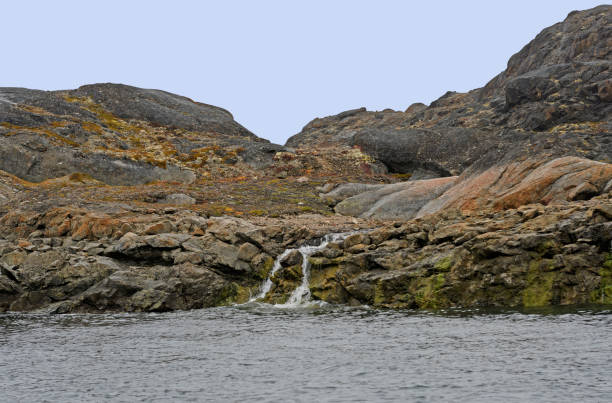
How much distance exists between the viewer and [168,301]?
4431 cm

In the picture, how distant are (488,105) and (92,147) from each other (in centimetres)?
7216

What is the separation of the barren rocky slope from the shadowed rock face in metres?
0.32

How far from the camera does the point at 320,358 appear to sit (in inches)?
1026

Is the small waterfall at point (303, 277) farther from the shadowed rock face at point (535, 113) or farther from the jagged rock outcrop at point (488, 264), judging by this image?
the shadowed rock face at point (535, 113)

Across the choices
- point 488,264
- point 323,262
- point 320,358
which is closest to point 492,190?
point 488,264

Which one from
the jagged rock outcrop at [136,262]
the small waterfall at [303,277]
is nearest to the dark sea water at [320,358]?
the jagged rock outcrop at [136,262]

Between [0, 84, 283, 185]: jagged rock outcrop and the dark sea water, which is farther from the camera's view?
[0, 84, 283, 185]: jagged rock outcrop

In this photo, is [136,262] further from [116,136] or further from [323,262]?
[116,136]

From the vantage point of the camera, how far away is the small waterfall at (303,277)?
45625mm

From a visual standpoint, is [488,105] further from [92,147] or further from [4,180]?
[4,180]

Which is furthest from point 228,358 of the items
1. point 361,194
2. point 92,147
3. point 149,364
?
point 92,147

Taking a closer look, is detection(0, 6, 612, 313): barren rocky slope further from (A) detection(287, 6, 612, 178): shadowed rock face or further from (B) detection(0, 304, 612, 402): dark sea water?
(B) detection(0, 304, 612, 402): dark sea water

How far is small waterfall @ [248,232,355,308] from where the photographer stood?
45.6 meters

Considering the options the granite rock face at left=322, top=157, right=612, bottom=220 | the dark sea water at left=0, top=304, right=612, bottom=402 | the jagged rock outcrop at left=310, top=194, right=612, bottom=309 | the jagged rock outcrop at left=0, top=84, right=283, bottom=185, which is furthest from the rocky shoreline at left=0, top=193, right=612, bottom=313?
the jagged rock outcrop at left=0, top=84, right=283, bottom=185
